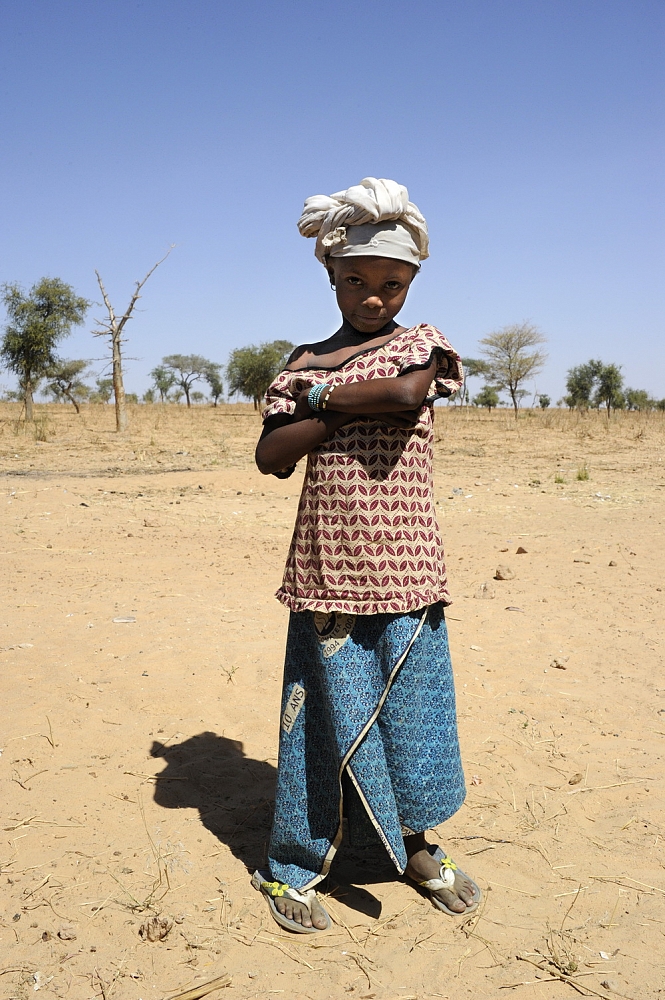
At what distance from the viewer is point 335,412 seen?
1.85m

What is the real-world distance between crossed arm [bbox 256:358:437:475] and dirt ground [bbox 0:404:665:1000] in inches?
49.1

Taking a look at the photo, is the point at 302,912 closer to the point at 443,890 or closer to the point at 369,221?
the point at 443,890

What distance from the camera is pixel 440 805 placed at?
2068mm

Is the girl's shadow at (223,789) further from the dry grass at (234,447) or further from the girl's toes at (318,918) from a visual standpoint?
the dry grass at (234,447)

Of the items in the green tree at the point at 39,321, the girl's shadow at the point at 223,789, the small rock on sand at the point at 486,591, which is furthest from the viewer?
the green tree at the point at 39,321

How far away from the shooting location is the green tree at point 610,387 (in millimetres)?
40438

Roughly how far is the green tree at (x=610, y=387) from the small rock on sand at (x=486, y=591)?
121 feet

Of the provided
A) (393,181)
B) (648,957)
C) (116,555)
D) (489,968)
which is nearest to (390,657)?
(489,968)

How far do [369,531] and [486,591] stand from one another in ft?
11.4

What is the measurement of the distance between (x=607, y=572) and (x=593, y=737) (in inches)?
102

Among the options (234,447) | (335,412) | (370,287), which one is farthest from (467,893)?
Answer: (234,447)

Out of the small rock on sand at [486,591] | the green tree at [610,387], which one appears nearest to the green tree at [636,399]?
the green tree at [610,387]

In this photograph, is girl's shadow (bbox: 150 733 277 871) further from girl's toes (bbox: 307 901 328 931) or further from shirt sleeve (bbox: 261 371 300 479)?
shirt sleeve (bbox: 261 371 300 479)

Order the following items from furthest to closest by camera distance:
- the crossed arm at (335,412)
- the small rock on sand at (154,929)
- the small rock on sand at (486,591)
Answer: the small rock on sand at (486,591) → the small rock on sand at (154,929) → the crossed arm at (335,412)
